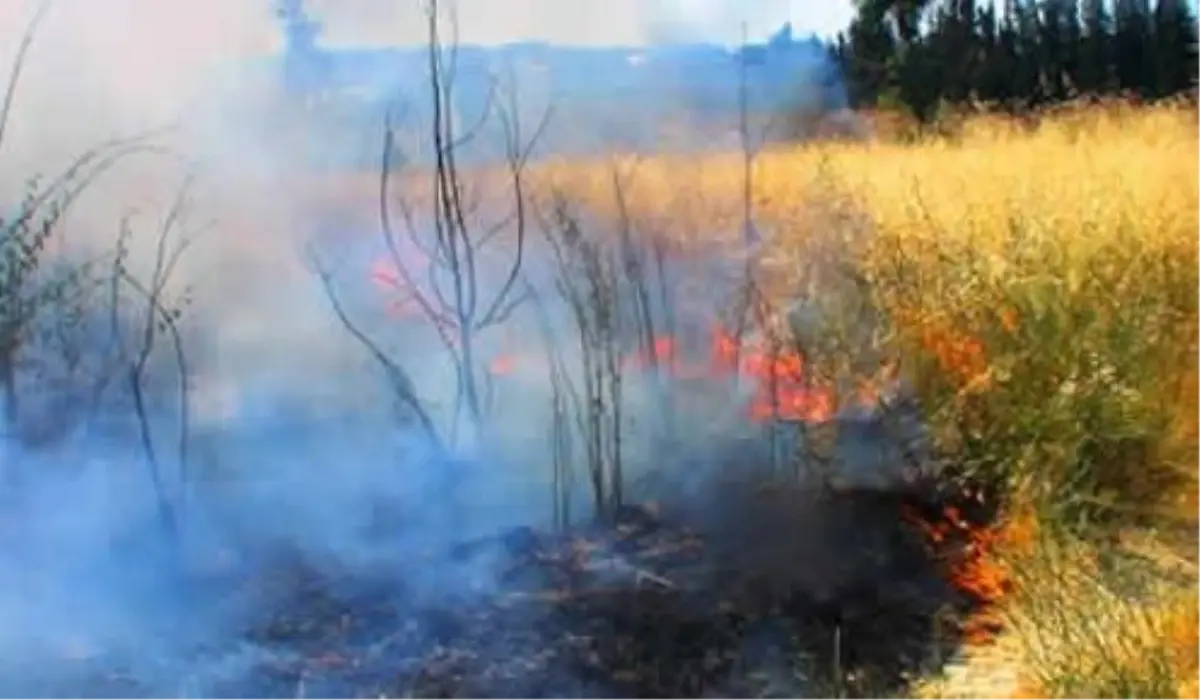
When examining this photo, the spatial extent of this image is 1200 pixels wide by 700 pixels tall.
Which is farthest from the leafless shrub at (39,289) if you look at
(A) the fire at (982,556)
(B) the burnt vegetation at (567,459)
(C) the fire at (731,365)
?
(A) the fire at (982,556)

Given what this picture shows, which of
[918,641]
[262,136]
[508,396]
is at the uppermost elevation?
[262,136]

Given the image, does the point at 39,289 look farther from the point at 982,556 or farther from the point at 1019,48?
the point at 1019,48

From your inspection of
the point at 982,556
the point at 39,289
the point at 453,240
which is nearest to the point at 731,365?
the point at 453,240

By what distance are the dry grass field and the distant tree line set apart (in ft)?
28.0

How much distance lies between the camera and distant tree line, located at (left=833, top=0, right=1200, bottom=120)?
1454 cm

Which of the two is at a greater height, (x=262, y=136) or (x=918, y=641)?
(x=262, y=136)

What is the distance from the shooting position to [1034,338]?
4680 mm

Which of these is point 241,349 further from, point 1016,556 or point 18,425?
point 1016,556

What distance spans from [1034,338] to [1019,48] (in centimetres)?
1139

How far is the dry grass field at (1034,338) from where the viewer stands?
11.5 feet

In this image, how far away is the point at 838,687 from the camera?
333 centimetres

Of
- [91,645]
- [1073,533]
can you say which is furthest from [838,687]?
[91,645]

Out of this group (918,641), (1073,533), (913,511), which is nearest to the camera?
(918,641)

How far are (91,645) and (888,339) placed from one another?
8.13 feet
